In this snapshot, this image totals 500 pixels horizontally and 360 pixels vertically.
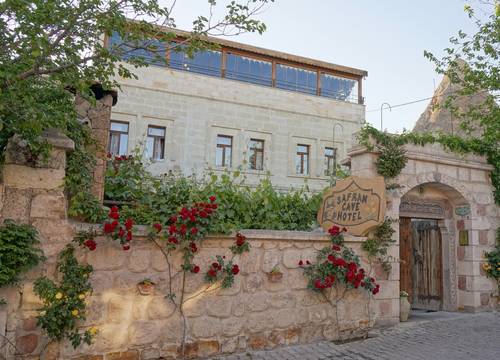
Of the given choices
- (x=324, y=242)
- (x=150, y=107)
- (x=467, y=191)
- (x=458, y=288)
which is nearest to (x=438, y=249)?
(x=458, y=288)

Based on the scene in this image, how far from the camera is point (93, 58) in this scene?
3.73 m

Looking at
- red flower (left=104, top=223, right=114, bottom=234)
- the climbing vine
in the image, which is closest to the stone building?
the climbing vine

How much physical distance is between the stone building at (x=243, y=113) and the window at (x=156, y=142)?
37mm

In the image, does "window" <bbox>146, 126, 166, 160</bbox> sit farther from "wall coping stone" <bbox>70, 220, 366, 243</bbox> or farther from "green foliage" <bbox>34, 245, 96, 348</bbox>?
"green foliage" <bbox>34, 245, 96, 348</bbox>

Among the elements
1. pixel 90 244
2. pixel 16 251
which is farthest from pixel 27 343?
pixel 90 244

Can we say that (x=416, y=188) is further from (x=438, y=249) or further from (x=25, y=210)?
(x=25, y=210)

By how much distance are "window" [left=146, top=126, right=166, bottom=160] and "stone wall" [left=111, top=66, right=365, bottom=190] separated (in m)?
0.23

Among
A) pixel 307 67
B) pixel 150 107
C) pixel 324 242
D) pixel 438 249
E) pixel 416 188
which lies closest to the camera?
pixel 324 242

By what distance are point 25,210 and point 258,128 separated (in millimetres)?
13033

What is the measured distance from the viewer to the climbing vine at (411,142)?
6457 mm

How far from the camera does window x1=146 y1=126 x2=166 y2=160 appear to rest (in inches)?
591

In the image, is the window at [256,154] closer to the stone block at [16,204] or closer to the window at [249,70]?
the window at [249,70]

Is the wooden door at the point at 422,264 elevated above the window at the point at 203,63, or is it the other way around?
the window at the point at 203,63

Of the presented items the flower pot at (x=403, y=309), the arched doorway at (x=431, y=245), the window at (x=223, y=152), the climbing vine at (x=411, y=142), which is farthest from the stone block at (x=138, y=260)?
the window at (x=223, y=152)
